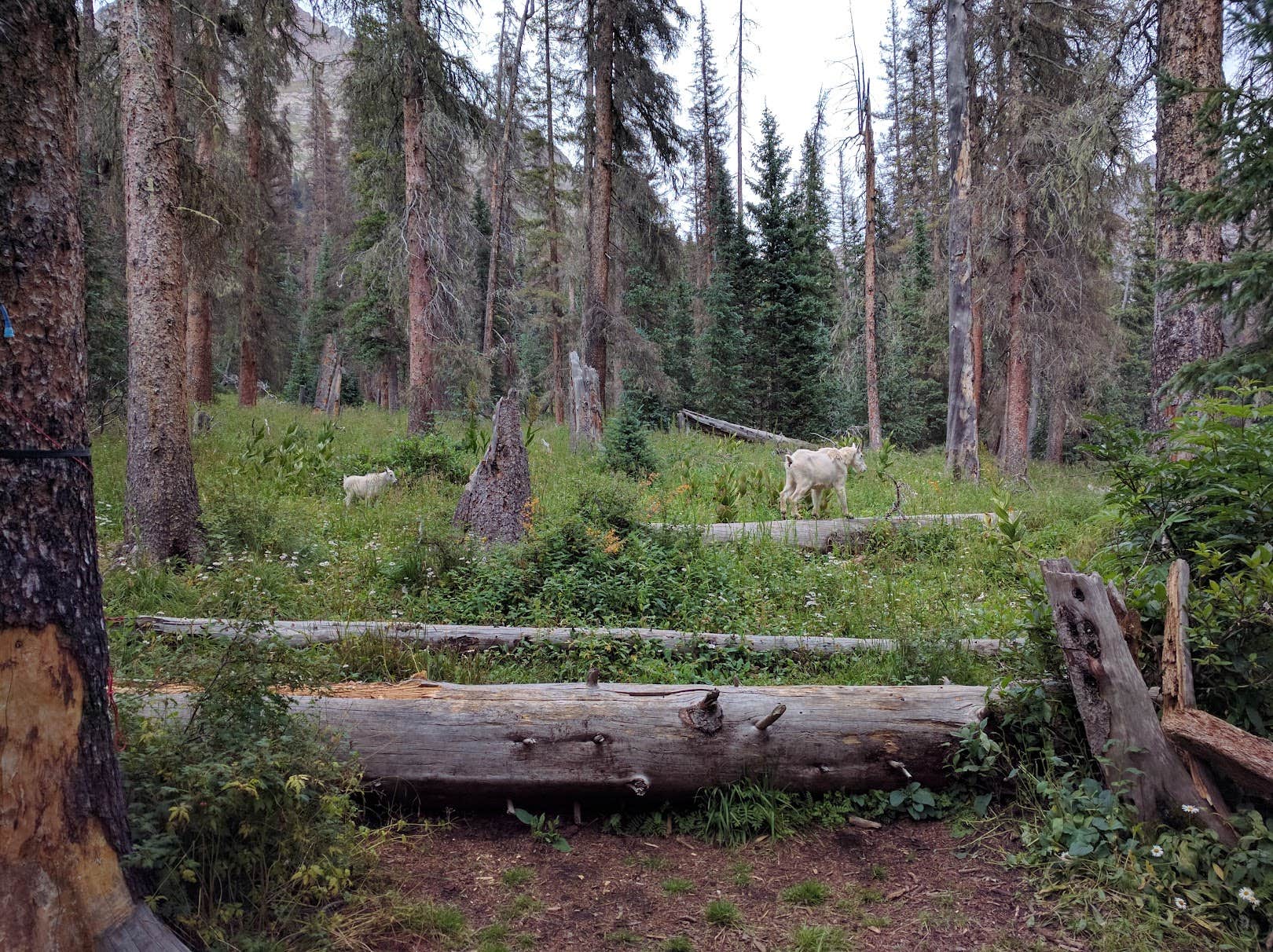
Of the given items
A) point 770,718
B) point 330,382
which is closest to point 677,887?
point 770,718

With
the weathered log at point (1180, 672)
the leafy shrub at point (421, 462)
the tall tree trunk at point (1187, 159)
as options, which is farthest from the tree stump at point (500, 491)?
the tall tree trunk at point (1187, 159)

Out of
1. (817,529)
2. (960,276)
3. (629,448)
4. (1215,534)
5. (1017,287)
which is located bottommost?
(817,529)

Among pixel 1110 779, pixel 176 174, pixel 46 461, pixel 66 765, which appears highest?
pixel 176 174

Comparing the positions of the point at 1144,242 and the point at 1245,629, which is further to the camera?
the point at 1144,242

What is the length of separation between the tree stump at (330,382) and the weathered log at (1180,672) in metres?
20.0

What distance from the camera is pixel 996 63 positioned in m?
16.2

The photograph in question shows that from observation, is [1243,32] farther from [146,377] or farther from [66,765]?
[146,377]

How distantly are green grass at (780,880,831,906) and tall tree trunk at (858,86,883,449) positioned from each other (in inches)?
665

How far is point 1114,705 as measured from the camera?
3.57 meters

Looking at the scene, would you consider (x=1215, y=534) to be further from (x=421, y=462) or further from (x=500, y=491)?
(x=421, y=462)

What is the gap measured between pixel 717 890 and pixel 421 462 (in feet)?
30.3

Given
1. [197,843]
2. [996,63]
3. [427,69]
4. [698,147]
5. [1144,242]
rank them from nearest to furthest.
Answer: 1. [197,843]
2. [427,69]
3. [996,63]
4. [698,147]
5. [1144,242]

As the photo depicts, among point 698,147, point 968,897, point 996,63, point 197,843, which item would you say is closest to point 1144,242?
point 996,63

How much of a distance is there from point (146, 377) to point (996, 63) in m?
17.9
